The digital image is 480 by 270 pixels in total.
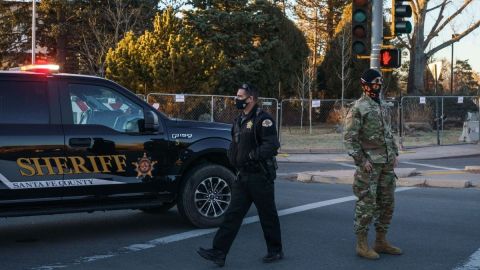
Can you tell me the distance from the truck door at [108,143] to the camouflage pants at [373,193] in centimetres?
253

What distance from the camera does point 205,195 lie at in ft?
26.4

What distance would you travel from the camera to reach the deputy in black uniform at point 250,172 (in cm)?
607

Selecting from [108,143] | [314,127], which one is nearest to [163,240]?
[108,143]

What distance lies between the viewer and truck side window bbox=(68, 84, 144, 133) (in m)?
7.30

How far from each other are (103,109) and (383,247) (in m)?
3.54

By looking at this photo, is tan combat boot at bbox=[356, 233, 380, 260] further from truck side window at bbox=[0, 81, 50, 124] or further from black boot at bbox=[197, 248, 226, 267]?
truck side window at bbox=[0, 81, 50, 124]

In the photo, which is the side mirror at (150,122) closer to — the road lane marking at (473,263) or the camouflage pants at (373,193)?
the camouflage pants at (373,193)

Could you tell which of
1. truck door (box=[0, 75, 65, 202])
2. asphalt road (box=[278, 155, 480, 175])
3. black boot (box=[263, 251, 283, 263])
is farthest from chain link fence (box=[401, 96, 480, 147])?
truck door (box=[0, 75, 65, 202])

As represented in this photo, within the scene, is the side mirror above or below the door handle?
above

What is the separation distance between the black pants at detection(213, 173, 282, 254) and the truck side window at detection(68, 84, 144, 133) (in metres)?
1.93

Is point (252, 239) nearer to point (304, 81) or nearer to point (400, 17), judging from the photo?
point (400, 17)

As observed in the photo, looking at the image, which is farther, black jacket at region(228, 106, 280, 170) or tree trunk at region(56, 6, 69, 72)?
A: tree trunk at region(56, 6, 69, 72)

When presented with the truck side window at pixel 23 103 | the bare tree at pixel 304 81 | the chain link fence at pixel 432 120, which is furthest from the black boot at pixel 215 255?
the bare tree at pixel 304 81

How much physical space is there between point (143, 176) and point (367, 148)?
2.72 meters
